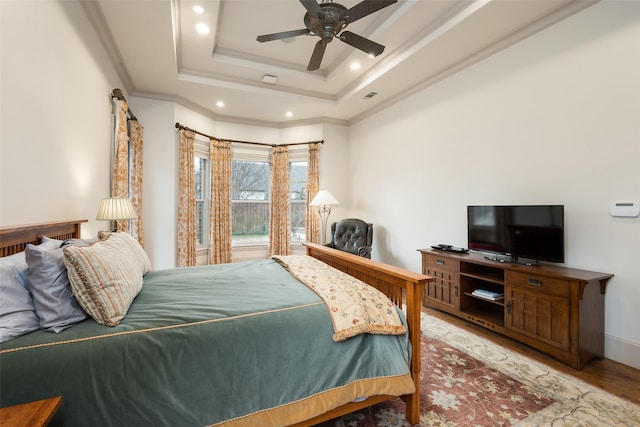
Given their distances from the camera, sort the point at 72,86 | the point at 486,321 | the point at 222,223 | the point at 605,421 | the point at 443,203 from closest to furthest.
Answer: the point at 605,421 → the point at 72,86 → the point at 486,321 → the point at 443,203 → the point at 222,223

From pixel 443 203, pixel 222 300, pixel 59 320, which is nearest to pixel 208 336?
pixel 222 300

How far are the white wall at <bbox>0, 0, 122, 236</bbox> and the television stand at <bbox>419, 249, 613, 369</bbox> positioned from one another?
3.51m

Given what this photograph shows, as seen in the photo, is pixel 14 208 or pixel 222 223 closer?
pixel 14 208

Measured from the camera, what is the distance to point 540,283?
7.89ft

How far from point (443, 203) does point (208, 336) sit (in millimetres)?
3289

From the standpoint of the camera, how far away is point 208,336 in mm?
1297

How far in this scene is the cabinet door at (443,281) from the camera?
314cm

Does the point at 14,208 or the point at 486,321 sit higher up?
the point at 14,208

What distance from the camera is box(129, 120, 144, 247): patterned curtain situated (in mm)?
3734

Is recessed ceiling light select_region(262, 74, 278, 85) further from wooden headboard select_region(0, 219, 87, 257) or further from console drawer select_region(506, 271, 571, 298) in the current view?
console drawer select_region(506, 271, 571, 298)

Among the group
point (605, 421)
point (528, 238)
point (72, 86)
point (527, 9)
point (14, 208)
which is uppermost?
point (527, 9)

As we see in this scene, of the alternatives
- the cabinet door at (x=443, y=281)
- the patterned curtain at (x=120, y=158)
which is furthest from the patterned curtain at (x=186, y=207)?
the cabinet door at (x=443, y=281)

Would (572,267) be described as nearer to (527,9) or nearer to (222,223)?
(527,9)

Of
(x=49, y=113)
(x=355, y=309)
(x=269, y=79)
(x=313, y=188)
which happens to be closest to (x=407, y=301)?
(x=355, y=309)
